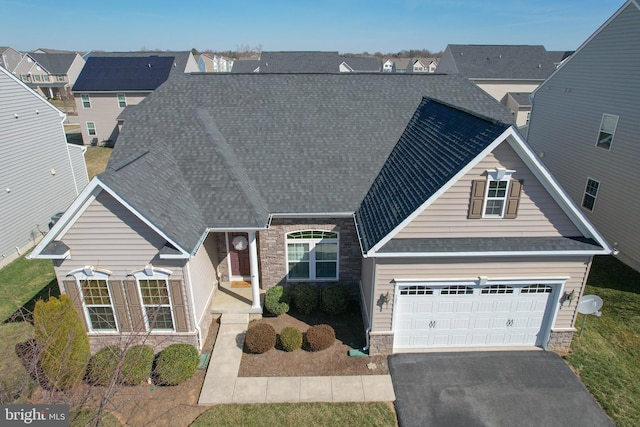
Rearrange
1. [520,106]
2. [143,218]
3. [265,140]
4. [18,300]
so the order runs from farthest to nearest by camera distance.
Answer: [520,106] < [265,140] < [18,300] < [143,218]

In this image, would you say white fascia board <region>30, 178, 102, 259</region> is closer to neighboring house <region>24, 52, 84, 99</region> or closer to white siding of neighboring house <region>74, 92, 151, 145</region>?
white siding of neighboring house <region>74, 92, 151, 145</region>

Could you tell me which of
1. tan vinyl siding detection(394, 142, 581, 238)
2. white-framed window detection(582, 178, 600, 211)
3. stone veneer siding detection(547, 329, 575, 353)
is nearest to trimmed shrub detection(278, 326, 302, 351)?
tan vinyl siding detection(394, 142, 581, 238)

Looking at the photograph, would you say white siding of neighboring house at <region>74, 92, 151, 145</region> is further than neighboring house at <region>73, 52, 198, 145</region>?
Yes

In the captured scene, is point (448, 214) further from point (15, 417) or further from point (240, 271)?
point (15, 417)

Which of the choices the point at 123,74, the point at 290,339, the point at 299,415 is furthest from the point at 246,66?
the point at 299,415

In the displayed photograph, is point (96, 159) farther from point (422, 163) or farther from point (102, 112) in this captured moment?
point (422, 163)

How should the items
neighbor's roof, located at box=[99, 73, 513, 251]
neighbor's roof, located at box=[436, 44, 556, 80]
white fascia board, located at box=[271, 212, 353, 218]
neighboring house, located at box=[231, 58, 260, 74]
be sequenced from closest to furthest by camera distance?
neighbor's roof, located at box=[99, 73, 513, 251] → white fascia board, located at box=[271, 212, 353, 218] → neighbor's roof, located at box=[436, 44, 556, 80] → neighboring house, located at box=[231, 58, 260, 74]
